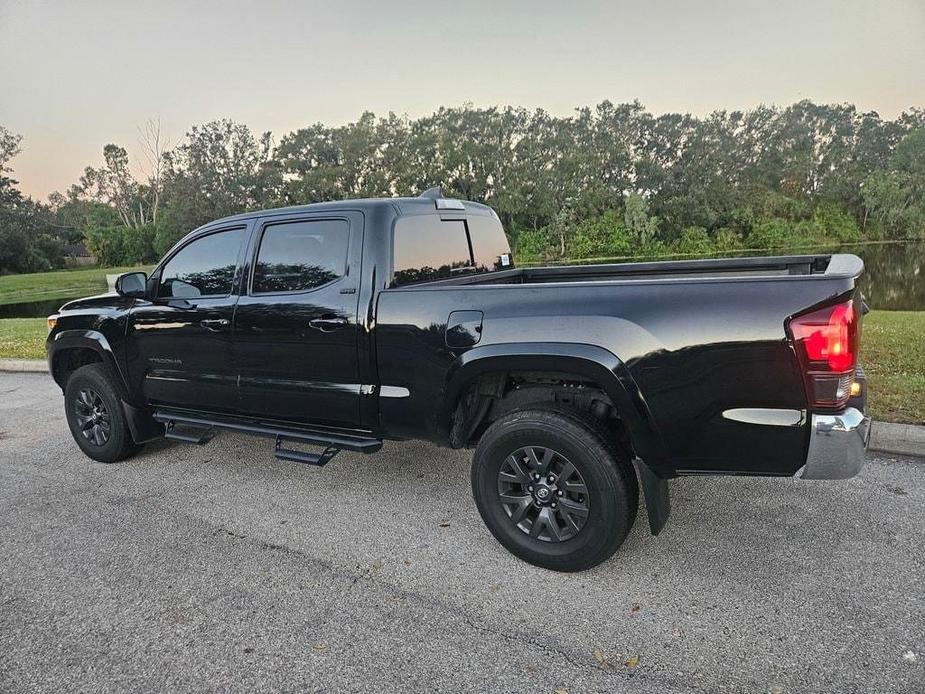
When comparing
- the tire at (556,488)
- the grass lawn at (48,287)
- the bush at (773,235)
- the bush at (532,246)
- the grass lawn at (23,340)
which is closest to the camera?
the tire at (556,488)

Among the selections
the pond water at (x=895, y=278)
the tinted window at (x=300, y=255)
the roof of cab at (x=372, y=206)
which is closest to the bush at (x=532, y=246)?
the pond water at (x=895, y=278)

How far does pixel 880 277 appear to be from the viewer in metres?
24.8

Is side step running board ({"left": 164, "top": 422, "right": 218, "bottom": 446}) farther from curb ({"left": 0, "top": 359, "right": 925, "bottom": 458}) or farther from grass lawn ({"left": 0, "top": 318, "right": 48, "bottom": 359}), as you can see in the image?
grass lawn ({"left": 0, "top": 318, "right": 48, "bottom": 359})

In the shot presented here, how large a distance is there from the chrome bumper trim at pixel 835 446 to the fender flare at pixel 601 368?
1.93 ft

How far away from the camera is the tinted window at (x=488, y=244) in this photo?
14.1ft

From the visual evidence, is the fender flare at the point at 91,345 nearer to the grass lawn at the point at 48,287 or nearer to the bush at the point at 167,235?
the grass lawn at the point at 48,287

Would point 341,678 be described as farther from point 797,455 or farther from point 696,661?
point 797,455

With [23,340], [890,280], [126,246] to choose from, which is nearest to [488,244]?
[23,340]

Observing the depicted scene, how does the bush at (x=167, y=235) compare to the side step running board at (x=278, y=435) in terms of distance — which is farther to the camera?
the bush at (x=167, y=235)

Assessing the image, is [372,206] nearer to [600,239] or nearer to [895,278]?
[895,278]

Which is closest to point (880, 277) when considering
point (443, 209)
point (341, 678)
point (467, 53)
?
point (467, 53)

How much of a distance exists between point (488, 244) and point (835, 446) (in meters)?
2.66

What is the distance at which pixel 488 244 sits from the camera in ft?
14.6

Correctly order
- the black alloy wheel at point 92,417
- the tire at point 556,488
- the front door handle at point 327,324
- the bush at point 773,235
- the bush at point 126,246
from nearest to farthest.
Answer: the tire at point 556,488 → the front door handle at point 327,324 → the black alloy wheel at point 92,417 → the bush at point 773,235 → the bush at point 126,246
